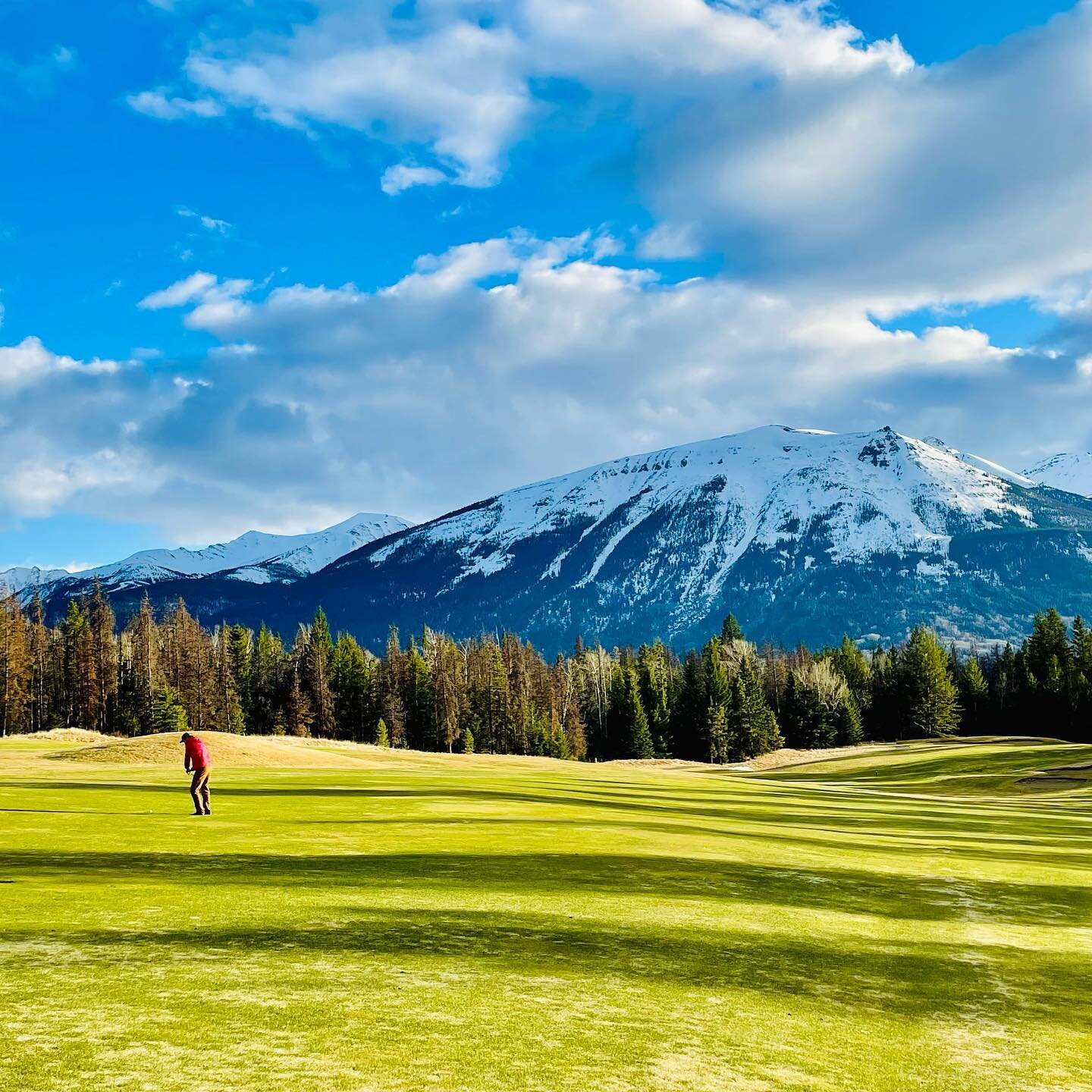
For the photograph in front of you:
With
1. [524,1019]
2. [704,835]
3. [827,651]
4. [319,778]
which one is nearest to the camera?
[524,1019]

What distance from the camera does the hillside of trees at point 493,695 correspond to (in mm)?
121125

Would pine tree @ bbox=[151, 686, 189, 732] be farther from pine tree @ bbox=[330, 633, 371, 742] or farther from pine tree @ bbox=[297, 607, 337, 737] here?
pine tree @ bbox=[330, 633, 371, 742]

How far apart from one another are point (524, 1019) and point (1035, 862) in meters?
21.1

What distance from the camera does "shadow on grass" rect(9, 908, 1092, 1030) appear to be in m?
11.4

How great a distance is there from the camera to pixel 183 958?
11.0 meters

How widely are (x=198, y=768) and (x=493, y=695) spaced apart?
112 metres

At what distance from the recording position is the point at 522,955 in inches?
478

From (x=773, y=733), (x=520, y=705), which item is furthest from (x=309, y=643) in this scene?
(x=773, y=733)

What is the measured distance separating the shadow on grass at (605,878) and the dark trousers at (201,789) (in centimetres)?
741

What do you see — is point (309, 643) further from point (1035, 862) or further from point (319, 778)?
point (1035, 862)

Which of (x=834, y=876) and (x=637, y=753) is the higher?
(x=834, y=876)

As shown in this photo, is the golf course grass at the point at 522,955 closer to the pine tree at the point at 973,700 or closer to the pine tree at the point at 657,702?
the pine tree at the point at 657,702

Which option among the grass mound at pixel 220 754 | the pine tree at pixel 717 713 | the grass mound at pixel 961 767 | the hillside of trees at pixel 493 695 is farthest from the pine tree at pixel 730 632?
the grass mound at pixel 220 754

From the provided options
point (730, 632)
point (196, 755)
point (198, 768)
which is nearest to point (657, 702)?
point (730, 632)
